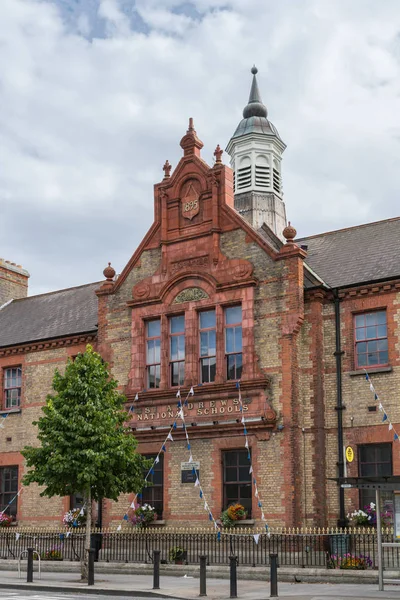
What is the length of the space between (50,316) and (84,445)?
12.9 m

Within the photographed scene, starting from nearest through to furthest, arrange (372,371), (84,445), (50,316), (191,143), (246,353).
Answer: (84,445) → (372,371) → (246,353) → (191,143) → (50,316)

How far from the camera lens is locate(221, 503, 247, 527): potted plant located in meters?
24.4

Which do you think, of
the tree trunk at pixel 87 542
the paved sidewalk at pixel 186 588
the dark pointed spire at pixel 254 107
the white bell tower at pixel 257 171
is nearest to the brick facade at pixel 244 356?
the tree trunk at pixel 87 542

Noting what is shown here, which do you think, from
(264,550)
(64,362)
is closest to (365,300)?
(264,550)

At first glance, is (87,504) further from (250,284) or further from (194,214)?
(194,214)

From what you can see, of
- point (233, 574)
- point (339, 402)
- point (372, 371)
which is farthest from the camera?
point (339, 402)

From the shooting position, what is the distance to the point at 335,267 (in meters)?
27.3

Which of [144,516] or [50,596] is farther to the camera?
[144,516]

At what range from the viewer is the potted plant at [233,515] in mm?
24438

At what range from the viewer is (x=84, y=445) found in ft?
74.4

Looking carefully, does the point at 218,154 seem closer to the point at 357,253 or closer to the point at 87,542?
the point at 357,253

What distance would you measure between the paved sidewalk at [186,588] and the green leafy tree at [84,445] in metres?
1.29

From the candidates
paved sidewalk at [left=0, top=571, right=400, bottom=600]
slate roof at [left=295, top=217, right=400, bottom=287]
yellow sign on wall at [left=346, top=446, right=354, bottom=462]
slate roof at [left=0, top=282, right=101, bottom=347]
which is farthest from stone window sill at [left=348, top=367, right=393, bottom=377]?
slate roof at [left=0, top=282, right=101, bottom=347]

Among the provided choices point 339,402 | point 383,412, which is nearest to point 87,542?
point 339,402
